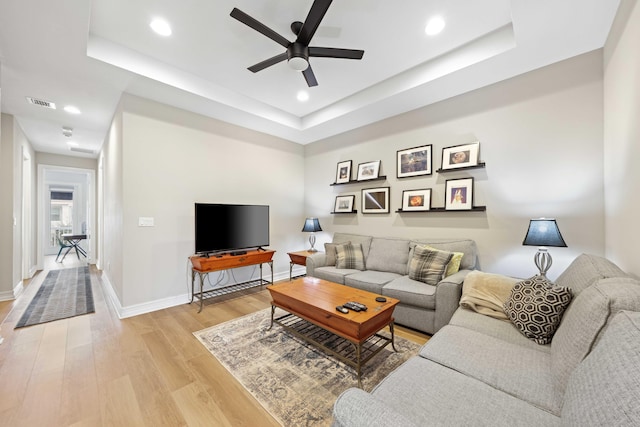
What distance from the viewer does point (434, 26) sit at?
2.36 meters

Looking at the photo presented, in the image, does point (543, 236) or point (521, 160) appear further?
point (521, 160)

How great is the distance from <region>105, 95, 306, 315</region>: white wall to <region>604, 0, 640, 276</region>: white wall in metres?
4.24

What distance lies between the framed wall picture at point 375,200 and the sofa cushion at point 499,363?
2.43 metres

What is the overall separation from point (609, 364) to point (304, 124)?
4.41 meters

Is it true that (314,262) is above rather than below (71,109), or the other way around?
below

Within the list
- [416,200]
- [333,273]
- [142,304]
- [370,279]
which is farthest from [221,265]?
[416,200]

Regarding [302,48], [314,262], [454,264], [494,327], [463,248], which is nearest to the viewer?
[494,327]

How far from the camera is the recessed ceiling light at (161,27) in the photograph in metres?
2.28

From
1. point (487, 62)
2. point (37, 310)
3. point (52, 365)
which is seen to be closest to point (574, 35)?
point (487, 62)

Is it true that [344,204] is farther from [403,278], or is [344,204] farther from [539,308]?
[539,308]

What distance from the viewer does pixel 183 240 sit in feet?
11.6

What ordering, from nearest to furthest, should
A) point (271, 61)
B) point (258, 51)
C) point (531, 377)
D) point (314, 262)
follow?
1. point (531, 377)
2. point (271, 61)
3. point (258, 51)
4. point (314, 262)

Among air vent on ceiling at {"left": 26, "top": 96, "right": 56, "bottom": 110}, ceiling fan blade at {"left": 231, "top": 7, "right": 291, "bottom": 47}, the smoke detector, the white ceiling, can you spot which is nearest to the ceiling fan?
ceiling fan blade at {"left": 231, "top": 7, "right": 291, "bottom": 47}

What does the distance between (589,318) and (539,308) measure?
0.51 meters
